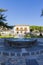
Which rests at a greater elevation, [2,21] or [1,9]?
[1,9]

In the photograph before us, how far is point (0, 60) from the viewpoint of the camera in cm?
597

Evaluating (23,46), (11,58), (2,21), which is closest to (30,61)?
(11,58)

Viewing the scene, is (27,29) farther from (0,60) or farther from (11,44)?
(0,60)

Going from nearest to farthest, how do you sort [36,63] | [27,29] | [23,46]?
[36,63] < [23,46] < [27,29]

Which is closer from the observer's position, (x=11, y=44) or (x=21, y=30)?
(x=11, y=44)

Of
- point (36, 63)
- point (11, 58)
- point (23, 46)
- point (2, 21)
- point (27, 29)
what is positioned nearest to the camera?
point (36, 63)

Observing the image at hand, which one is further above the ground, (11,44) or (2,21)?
(2,21)

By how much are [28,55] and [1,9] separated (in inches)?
618

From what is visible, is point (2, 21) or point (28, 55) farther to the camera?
point (2, 21)

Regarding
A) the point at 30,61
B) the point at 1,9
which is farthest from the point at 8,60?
the point at 1,9

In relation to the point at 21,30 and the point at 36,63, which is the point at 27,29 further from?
the point at 36,63

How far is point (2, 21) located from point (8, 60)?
14781mm

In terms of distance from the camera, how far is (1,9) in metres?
21.5

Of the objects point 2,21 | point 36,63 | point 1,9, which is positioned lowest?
point 36,63
